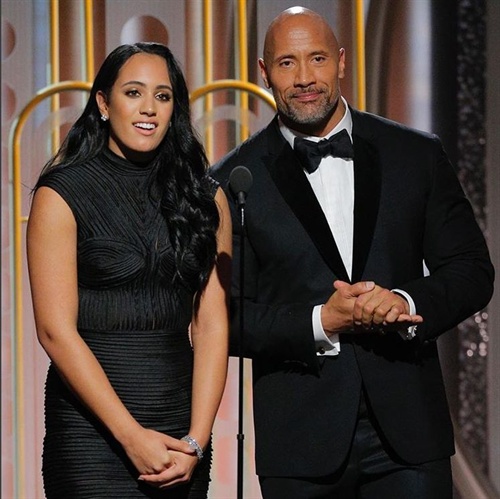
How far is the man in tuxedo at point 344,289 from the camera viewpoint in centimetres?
268

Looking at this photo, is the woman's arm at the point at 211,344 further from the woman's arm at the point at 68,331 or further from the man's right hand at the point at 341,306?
the man's right hand at the point at 341,306

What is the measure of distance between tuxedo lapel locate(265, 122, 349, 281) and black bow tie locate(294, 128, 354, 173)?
0.03 m

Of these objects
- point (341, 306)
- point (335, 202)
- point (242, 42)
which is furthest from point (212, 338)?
point (242, 42)

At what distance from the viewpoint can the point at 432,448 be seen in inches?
107

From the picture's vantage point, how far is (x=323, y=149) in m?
2.80

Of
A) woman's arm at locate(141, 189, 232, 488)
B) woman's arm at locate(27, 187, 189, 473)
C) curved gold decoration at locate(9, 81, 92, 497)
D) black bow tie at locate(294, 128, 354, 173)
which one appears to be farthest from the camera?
curved gold decoration at locate(9, 81, 92, 497)

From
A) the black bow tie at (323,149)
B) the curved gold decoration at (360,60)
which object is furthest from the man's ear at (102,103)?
the curved gold decoration at (360,60)

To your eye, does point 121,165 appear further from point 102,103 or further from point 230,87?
point 230,87

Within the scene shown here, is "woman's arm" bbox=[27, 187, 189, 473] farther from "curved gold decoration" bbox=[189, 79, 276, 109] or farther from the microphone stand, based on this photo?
"curved gold decoration" bbox=[189, 79, 276, 109]

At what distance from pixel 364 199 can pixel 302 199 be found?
149 mm

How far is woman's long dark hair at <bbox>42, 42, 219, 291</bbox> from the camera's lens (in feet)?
8.73

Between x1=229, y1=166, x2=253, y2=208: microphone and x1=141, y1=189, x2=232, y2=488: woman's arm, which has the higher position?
x1=229, y1=166, x2=253, y2=208: microphone

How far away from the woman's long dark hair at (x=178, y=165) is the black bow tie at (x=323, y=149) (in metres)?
0.25

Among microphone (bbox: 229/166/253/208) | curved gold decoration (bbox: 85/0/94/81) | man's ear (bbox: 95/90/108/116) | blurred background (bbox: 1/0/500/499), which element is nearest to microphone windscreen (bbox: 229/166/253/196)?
microphone (bbox: 229/166/253/208)
